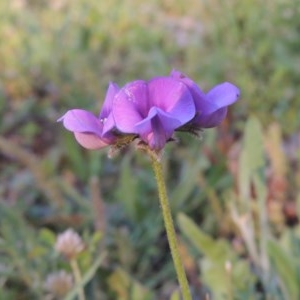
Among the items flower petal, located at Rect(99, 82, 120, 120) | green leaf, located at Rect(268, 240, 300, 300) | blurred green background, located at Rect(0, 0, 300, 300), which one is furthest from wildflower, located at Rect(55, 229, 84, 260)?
flower petal, located at Rect(99, 82, 120, 120)

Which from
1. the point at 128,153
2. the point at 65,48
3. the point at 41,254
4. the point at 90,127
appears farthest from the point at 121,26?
the point at 90,127

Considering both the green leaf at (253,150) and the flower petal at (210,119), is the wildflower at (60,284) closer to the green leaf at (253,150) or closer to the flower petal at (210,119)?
the green leaf at (253,150)

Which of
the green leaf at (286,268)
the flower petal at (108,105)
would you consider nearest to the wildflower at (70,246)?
the green leaf at (286,268)

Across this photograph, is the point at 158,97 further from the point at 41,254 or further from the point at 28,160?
the point at 28,160

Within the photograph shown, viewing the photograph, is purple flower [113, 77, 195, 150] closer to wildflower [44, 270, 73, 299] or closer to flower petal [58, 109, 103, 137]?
flower petal [58, 109, 103, 137]

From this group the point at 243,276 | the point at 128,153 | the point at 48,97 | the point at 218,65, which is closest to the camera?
the point at 243,276

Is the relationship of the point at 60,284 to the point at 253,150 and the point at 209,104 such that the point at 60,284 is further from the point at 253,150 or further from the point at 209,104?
the point at 209,104

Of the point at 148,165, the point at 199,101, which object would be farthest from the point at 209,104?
the point at 148,165
